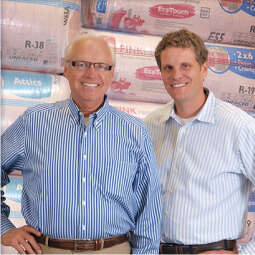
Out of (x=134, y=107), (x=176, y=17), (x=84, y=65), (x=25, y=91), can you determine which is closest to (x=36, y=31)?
(x=25, y=91)

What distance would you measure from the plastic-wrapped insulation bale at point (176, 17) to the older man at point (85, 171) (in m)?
0.88

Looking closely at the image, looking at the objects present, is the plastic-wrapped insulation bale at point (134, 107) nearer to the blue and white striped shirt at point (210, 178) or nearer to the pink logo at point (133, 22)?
the pink logo at point (133, 22)

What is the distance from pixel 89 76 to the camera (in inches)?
47.2

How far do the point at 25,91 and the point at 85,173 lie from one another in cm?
93

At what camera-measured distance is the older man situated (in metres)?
1.16

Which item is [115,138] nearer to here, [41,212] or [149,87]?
[41,212]

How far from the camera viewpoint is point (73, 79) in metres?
1.23

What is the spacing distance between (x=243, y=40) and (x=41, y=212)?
1545mm

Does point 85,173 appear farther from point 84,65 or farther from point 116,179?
point 84,65

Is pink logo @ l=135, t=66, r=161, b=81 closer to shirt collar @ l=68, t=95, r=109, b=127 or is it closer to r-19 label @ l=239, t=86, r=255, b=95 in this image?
r-19 label @ l=239, t=86, r=255, b=95

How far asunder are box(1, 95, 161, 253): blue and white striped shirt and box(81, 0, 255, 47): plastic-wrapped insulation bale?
95 cm

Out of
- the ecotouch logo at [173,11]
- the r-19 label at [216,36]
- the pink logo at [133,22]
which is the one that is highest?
the ecotouch logo at [173,11]

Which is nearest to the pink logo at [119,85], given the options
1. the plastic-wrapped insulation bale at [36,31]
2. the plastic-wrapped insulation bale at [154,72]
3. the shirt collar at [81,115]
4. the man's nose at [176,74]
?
the plastic-wrapped insulation bale at [154,72]

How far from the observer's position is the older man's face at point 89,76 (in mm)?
1204
